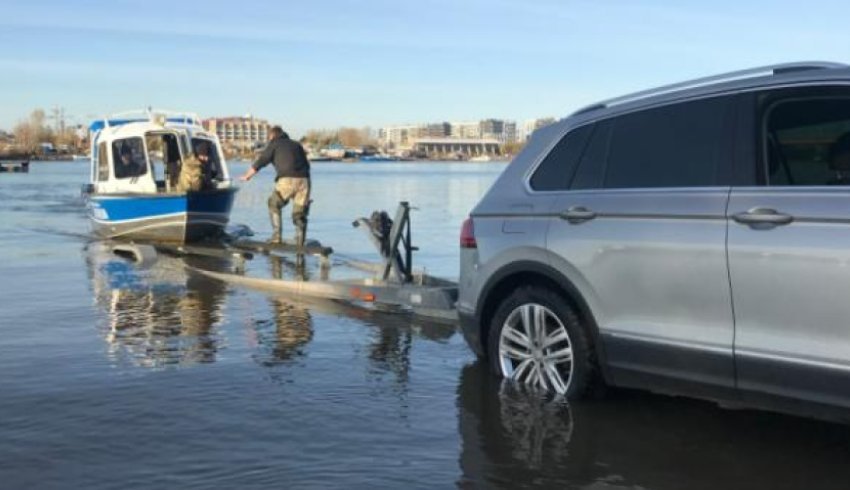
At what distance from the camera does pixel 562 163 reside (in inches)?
228

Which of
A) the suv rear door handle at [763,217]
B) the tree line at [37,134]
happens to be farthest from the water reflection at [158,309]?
the tree line at [37,134]

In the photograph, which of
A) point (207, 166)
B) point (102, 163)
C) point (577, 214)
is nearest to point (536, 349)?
point (577, 214)

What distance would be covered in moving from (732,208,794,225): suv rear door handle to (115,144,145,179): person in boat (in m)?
15.1

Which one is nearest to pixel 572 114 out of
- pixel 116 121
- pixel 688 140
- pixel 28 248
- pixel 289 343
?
pixel 688 140

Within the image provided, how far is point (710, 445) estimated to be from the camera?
16.2ft

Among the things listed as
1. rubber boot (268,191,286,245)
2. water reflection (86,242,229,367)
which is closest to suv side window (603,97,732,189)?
water reflection (86,242,229,367)

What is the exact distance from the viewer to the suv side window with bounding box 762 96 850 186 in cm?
444

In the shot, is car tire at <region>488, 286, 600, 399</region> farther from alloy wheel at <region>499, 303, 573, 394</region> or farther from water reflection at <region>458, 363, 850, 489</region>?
water reflection at <region>458, 363, 850, 489</region>

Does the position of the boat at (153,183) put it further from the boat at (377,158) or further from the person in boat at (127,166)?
the boat at (377,158)

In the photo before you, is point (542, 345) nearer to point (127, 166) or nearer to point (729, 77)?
point (729, 77)

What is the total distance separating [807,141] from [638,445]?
5.90 ft

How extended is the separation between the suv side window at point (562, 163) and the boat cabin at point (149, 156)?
40.0 feet

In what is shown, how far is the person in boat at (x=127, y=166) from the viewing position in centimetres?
1786

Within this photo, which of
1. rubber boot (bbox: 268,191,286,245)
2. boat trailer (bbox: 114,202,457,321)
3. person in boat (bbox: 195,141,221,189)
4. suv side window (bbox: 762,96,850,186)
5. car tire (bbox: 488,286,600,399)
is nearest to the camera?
suv side window (bbox: 762,96,850,186)
